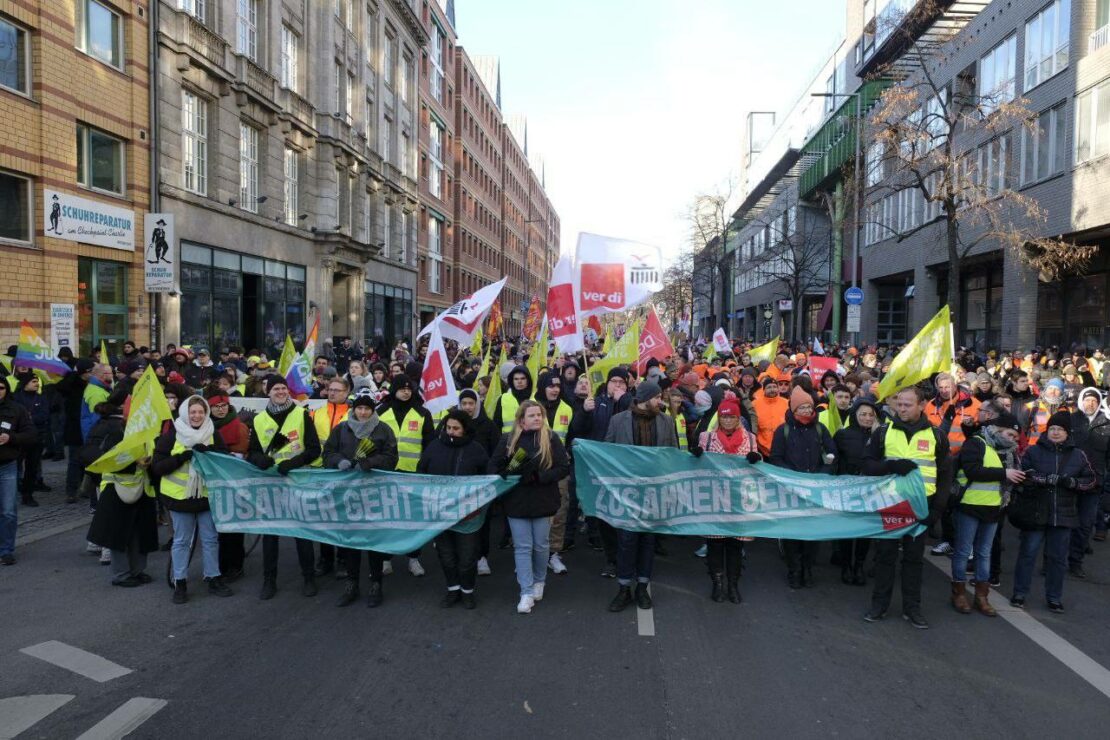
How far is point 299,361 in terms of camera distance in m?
11.9

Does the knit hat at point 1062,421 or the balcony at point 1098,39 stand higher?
the balcony at point 1098,39

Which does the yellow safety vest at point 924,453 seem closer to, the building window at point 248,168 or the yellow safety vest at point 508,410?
the yellow safety vest at point 508,410

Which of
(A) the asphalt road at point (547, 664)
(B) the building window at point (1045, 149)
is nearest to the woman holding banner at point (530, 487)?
(A) the asphalt road at point (547, 664)

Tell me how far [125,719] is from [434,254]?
50501 millimetres

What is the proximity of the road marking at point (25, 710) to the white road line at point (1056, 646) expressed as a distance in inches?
243

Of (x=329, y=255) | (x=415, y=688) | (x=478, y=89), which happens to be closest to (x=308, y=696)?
(x=415, y=688)

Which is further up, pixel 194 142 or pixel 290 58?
pixel 290 58

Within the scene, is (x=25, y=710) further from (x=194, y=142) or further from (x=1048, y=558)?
(x=194, y=142)

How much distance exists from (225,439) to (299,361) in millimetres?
5022

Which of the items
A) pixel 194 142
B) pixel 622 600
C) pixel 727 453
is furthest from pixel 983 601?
pixel 194 142

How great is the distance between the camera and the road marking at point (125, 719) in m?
4.21

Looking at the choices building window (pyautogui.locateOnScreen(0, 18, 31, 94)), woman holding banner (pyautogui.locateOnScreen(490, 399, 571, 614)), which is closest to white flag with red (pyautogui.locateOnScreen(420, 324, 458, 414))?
woman holding banner (pyautogui.locateOnScreen(490, 399, 571, 614))

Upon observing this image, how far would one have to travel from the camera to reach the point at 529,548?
6340 millimetres

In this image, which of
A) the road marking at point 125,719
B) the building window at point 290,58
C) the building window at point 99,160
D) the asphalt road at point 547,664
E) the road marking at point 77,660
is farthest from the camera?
the building window at point 290,58
